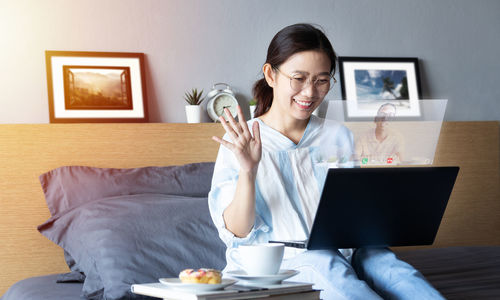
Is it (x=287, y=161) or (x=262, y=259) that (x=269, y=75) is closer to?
(x=287, y=161)

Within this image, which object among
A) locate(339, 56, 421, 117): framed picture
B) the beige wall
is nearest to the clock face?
the beige wall

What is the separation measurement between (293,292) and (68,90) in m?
1.71

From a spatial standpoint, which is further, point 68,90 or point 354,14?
point 354,14

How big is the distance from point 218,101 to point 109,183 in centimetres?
73

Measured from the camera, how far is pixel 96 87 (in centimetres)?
245

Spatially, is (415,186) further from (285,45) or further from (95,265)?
(95,265)

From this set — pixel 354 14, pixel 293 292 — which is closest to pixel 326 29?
pixel 354 14

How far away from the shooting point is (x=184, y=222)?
1891 mm

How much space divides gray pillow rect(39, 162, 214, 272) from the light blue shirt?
551 mm

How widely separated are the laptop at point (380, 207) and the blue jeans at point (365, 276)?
0.11ft

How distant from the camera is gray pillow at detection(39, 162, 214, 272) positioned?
81.5 inches

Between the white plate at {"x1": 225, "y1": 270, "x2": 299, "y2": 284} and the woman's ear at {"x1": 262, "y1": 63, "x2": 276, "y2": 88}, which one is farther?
the woman's ear at {"x1": 262, "y1": 63, "x2": 276, "y2": 88}

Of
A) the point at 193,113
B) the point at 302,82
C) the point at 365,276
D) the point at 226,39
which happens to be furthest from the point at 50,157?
the point at 365,276

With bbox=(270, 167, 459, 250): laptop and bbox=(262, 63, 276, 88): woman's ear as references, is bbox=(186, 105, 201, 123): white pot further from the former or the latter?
bbox=(270, 167, 459, 250): laptop
